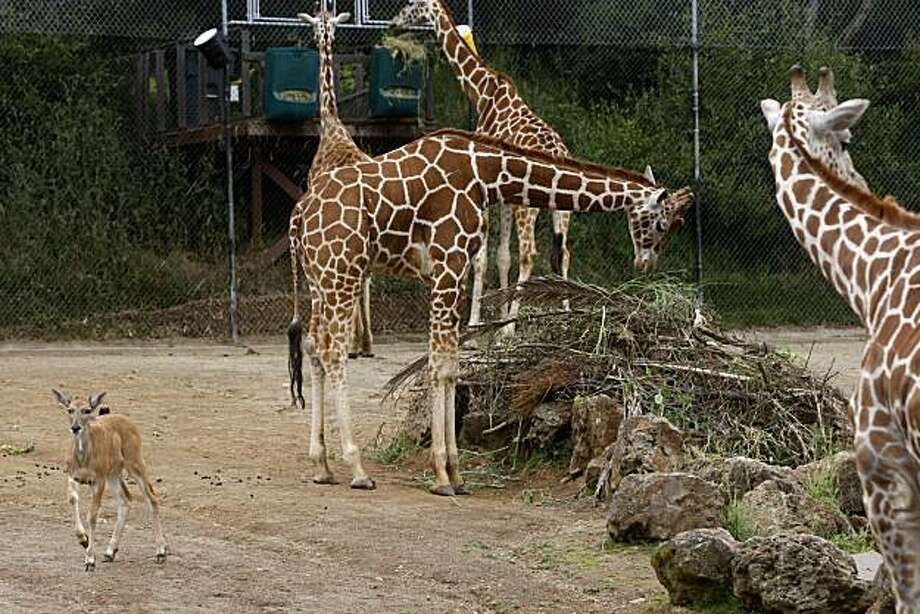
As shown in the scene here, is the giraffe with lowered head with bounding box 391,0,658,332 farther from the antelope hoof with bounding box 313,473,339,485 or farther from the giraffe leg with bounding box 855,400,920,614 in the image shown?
the giraffe leg with bounding box 855,400,920,614

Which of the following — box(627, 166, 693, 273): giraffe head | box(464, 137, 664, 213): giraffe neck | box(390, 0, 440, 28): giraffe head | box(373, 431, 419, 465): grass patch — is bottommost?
box(373, 431, 419, 465): grass patch

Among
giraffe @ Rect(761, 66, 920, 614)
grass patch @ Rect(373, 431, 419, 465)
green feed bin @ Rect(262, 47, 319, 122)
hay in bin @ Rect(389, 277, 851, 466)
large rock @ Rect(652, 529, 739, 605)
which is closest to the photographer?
giraffe @ Rect(761, 66, 920, 614)

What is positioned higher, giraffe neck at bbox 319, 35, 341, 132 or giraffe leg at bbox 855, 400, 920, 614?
giraffe neck at bbox 319, 35, 341, 132

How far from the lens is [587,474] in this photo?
34.4 feet

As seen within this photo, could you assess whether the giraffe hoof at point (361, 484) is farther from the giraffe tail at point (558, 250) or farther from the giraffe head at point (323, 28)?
the giraffe tail at point (558, 250)

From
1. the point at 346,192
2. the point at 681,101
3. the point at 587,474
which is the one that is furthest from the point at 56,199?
the point at 587,474

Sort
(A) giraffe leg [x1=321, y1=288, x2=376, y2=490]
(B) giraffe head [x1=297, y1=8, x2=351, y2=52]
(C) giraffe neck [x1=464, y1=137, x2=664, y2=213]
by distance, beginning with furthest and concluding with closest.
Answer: (B) giraffe head [x1=297, y1=8, x2=351, y2=52] < (C) giraffe neck [x1=464, y1=137, x2=664, y2=213] < (A) giraffe leg [x1=321, y1=288, x2=376, y2=490]

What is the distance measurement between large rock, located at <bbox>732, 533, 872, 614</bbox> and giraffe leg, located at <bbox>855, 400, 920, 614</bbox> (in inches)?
45.9

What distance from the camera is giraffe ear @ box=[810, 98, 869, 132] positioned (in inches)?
264

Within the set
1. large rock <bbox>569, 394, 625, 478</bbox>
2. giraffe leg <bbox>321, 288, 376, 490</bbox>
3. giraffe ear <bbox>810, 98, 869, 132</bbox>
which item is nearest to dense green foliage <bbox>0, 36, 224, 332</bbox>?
giraffe leg <bbox>321, 288, 376, 490</bbox>

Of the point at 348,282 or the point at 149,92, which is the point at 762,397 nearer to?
the point at 348,282

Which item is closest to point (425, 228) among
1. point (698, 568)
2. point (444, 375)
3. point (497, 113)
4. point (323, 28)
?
point (444, 375)

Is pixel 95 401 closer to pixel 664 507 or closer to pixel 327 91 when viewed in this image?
pixel 664 507

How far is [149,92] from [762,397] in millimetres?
10351
